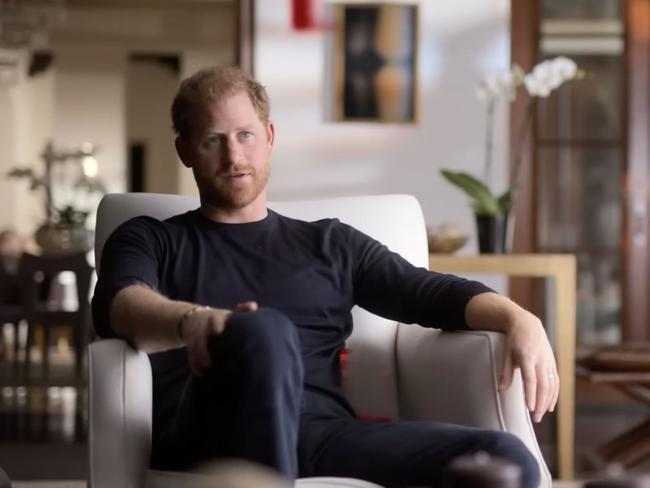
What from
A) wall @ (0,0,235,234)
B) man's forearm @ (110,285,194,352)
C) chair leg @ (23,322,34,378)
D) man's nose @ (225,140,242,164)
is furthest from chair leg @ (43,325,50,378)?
wall @ (0,0,235,234)

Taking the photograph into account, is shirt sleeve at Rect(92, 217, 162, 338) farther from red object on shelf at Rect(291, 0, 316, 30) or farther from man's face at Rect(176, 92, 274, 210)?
red object on shelf at Rect(291, 0, 316, 30)

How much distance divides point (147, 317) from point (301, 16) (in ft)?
11.6

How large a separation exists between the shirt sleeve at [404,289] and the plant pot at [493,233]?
183 centimetres

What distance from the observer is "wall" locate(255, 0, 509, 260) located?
523cm

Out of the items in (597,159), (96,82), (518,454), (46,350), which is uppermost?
(96,82)

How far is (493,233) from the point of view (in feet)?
13.4

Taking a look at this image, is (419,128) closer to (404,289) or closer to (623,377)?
(623,377)

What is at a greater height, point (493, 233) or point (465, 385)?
point (493, 233)

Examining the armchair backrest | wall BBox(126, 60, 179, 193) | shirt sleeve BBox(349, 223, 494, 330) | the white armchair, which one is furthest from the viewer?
wall BBox(126, 60, 179, 193)

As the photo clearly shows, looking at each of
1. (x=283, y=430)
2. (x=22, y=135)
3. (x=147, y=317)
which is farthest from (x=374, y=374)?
(x=22, y=135)

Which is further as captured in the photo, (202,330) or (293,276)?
(293,276)

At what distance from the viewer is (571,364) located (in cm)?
392

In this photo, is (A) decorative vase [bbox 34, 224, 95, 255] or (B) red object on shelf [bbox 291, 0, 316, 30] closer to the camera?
(B) red object on shelf [bbox 291, 0, 316, 30]

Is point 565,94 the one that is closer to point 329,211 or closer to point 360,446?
point 329,211
